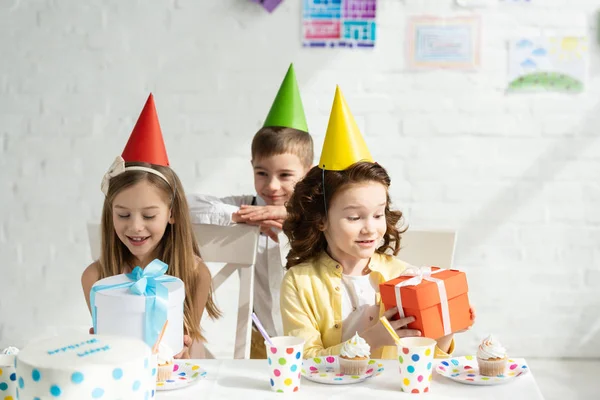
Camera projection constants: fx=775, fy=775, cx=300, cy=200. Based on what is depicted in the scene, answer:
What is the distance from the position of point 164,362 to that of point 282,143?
1.06m

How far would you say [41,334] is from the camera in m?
3.20

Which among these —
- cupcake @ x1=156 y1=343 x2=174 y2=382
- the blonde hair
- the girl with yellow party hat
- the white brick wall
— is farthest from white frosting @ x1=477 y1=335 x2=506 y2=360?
the white brick wall

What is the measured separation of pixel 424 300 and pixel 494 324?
1.89 metres

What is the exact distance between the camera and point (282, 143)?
2.23 m

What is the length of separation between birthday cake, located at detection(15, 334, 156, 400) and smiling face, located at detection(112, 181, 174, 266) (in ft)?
2.85

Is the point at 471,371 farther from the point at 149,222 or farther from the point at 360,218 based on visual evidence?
the point at 149,222

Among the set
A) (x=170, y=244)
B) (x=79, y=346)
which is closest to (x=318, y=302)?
(x=170, y=244)

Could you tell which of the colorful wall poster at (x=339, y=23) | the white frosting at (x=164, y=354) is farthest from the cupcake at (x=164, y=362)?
the colorful wall poster at (x=339, y=23)

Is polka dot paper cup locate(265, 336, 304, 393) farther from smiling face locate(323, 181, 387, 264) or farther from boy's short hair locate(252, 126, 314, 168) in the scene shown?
boy's short hair locate(252, 126, 314, 168)

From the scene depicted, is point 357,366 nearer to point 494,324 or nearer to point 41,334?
point 494,324

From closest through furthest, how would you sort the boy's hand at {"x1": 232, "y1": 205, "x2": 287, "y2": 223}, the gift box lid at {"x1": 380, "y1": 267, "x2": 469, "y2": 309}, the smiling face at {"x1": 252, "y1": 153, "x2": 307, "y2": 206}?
the gift box lid at {"x1": 380, "y1": 267, "x2": 469, "y2": 309} → the boy's hand at {"x1": 232, "y1": 205, "x2": 287, "y2": 223} → the smiling face at {"x1": 252, "y1": 153, "x2": 307, "y2": 206}

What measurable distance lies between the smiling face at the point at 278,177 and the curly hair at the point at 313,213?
34 cm

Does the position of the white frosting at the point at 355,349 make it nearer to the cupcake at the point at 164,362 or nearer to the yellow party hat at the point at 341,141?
the cupcake at the point at 164,362

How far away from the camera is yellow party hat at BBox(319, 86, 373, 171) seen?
1.70m
